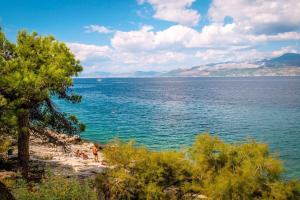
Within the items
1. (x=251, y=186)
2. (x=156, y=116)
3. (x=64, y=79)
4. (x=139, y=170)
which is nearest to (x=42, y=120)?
(x=64, y=79)

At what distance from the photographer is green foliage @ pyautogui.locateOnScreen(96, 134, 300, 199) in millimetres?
28797

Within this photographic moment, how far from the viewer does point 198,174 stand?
31562 millimetres

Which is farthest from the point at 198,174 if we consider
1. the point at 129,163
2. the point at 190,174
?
the point at 129,163

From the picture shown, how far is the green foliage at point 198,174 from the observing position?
28797 mm

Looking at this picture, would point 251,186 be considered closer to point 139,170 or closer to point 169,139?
point 139,170

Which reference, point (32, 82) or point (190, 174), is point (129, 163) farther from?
point (32, 82)

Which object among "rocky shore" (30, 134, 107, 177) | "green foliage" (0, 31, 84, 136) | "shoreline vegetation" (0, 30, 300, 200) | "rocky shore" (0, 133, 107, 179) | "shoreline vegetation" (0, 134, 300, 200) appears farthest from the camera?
"rocky shore" (30, 134, 107, 177)

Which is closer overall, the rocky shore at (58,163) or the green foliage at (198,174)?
the green foliage at (198,174)

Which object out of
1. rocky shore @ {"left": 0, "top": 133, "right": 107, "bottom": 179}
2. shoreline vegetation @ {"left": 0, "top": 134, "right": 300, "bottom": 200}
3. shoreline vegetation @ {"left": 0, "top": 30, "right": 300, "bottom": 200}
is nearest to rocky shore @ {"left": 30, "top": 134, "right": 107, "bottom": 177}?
rocky shore @ {"left": 0, "top": 133, "right": 107, "bottom": 179}

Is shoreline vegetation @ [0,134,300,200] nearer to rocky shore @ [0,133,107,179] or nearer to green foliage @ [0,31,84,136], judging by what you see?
rocky shore @ [0,133,107,179]

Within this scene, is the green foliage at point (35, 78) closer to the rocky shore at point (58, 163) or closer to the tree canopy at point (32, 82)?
the tree canopy at point (32, 82)

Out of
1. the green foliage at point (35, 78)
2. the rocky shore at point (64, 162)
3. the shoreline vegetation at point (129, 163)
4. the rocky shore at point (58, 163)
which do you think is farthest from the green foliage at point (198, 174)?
the green foliage at point (35, 78)

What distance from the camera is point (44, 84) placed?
25.3 m

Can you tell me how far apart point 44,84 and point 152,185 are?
13311mm
